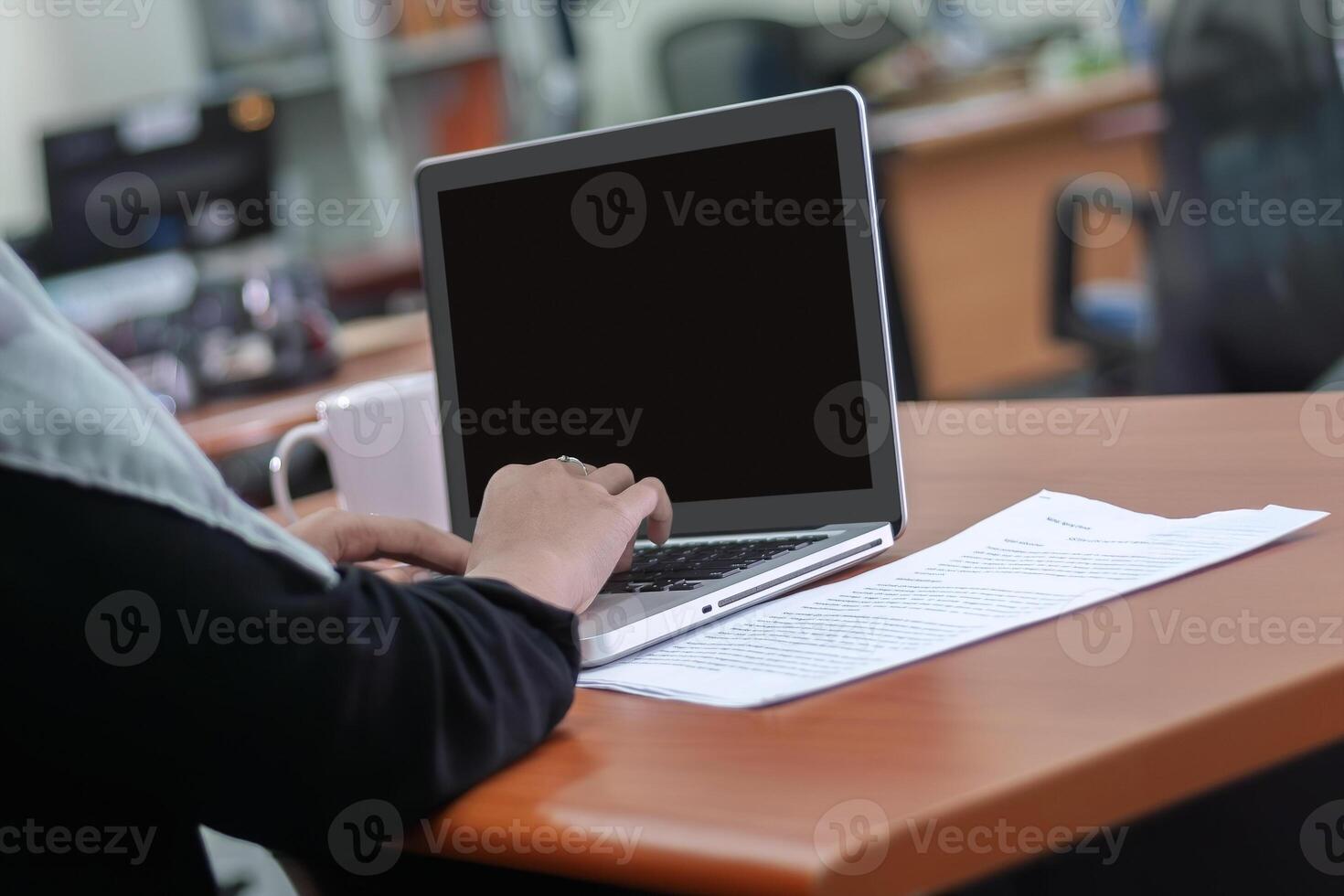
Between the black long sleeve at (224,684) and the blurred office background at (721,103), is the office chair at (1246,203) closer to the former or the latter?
the blurred office background at (721,103)

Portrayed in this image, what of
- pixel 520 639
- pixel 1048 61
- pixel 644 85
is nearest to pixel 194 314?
pixel 520 639

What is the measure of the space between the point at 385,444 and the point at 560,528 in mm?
376

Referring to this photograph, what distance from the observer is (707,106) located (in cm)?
508

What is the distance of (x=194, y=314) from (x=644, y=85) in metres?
4.07

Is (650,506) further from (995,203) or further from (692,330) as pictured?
(995,203)

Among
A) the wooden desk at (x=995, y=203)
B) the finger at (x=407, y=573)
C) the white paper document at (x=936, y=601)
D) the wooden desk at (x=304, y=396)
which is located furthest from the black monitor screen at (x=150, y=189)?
the white paper document at (x=936, y=601)

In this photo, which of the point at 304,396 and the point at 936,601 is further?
the point at 304,396

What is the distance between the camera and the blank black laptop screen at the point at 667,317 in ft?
3.04

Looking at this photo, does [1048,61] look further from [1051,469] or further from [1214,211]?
[1051,469]

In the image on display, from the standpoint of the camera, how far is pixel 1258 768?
1.91 feet

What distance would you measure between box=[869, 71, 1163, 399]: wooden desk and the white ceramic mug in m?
3.27

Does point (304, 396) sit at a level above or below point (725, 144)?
below

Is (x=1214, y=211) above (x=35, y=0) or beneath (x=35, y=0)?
beneath

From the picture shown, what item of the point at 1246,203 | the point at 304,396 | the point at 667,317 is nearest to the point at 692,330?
the point at 667,317
